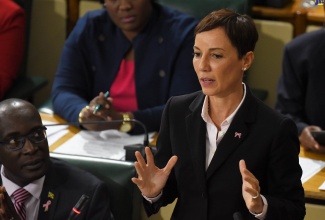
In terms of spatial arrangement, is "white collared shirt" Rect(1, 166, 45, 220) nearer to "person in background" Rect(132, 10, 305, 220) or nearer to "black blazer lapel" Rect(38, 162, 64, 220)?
"black blazer lapel" Rect(38, 162, 64, 220)

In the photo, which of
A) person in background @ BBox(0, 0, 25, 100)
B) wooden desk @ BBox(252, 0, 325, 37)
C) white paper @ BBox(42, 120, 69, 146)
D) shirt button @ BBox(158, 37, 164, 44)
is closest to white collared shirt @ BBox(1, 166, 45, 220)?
white paper @ BBox(42, 120, 69, 146)

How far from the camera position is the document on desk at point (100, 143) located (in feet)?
11.0

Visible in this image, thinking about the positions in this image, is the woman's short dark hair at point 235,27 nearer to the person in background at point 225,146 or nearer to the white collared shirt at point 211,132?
the person in background at point 225,146

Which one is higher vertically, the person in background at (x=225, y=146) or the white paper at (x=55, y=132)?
the person in background at (x=225, y=146)

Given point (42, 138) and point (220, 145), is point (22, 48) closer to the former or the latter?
point (42, 138)

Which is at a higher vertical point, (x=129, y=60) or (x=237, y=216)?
(x=237, y=216)

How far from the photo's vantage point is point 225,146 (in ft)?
7.23

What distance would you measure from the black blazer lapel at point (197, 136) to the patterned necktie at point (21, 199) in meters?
0.81

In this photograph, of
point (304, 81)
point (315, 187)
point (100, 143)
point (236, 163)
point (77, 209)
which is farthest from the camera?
point (304, 81)

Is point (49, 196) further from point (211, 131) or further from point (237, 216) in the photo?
point (237, 216)

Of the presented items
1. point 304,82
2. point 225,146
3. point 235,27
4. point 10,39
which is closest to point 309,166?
point 304,82

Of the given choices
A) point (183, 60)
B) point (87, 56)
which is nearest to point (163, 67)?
point (183, 60)

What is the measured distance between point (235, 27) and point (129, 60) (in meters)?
1.69

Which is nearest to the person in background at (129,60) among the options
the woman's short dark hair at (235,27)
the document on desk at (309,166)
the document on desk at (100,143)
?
the document on desk at (100,143)
